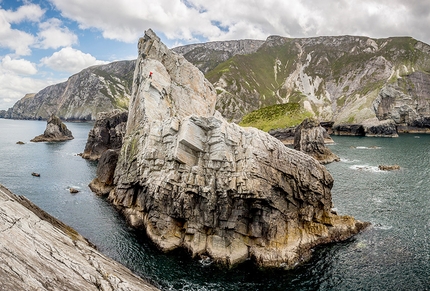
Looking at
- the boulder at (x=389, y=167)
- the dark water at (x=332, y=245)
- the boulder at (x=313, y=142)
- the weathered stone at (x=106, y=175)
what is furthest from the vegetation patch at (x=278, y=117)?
the weathered stone at (x=106, y=175)

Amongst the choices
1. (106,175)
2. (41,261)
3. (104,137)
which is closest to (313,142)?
(106,175)

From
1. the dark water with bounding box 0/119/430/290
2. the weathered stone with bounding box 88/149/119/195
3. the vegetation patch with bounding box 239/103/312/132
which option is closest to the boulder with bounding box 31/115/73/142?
the dark water with bounding box 0/119/430/290

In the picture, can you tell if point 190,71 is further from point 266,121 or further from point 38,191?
point 266,121

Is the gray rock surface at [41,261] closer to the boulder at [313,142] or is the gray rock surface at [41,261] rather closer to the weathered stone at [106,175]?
the weathered stone at [106,175]

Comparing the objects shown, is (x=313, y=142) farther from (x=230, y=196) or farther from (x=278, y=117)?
(x=230, y=196)

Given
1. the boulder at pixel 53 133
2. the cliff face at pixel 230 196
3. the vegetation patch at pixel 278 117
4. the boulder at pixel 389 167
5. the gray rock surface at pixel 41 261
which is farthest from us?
the vegetation patch at pixel 278 117

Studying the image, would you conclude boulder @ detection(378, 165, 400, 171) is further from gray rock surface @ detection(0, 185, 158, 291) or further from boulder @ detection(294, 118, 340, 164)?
gray rock surface @ detection(0, 185, 158, 291)
